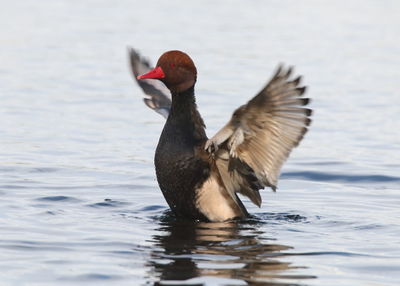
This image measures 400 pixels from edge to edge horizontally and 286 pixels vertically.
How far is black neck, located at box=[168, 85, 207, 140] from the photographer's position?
8070 mm

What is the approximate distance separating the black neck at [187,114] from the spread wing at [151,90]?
47.1 inches

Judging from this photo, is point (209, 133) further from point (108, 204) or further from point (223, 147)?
point (223, 147)

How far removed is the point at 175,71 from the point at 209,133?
3.97 m

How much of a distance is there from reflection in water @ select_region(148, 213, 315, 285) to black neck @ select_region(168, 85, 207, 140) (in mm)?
782

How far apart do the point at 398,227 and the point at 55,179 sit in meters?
3.59

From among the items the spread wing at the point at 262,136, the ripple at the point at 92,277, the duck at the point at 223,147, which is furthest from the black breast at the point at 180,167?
the ripple at the point at 92,277

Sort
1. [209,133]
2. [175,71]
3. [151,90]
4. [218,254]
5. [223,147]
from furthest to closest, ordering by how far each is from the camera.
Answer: [209,133] < [151,90] < [175,71] < [223,147] < [218,254]

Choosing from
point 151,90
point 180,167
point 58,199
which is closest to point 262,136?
point 180,167

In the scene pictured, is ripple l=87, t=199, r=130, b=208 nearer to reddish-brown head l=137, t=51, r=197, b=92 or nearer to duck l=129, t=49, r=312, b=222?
duck l=129, t=49, r=312, b=222

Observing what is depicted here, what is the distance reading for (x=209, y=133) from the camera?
1204 cm

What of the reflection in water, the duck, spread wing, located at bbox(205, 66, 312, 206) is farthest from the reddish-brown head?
the reflection in water

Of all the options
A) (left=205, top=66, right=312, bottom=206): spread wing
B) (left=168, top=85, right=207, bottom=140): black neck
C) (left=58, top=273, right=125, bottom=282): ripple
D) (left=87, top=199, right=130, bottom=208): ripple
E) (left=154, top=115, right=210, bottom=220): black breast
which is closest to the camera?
(left=58, top=273, right=125, bottom=282): ripple

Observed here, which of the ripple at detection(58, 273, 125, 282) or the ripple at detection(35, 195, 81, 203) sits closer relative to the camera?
the ripple at detection(58, 273, 125, 282)

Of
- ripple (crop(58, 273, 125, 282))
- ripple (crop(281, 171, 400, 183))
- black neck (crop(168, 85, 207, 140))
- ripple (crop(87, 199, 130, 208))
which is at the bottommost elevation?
ripple (crop(58, 273, 125, 282))
